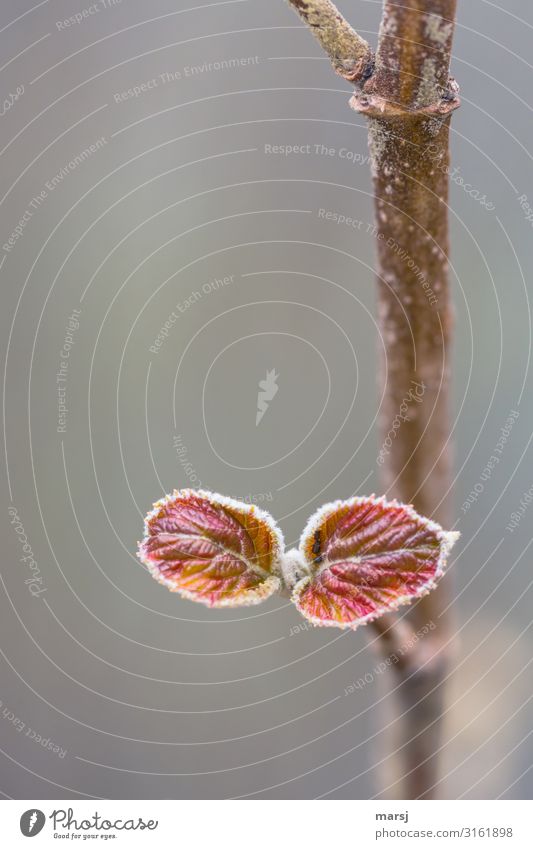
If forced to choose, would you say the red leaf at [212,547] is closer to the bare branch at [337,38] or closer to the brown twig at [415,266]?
the brown twig at [415,266]

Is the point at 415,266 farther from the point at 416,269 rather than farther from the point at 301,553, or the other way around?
the point at 301,553
